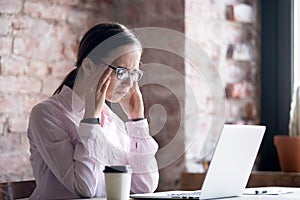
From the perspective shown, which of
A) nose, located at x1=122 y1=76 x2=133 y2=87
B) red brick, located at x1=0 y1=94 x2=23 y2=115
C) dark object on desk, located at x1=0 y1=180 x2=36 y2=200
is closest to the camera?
dark object on desk, located at x1=0 y1=180 x2=36 y2=200

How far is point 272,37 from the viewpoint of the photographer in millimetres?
3525

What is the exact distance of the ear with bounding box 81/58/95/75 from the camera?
2242mm

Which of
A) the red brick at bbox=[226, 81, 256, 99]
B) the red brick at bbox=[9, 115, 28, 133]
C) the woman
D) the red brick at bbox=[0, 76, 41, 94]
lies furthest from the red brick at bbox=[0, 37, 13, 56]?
the red brick at bbox=[226, 81, 256, 99]

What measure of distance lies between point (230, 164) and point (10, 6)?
1.40 m

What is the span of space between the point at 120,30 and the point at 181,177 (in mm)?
1037

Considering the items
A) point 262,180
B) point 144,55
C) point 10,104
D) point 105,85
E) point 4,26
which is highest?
point 4,26

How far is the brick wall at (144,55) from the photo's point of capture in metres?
2.95

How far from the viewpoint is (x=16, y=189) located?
217 centimetres

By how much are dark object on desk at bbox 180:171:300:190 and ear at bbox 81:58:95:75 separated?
1039 mm

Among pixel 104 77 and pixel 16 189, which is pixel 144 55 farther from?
pixel 16 189

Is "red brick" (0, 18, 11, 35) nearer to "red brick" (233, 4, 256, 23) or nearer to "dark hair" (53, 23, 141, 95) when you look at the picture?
"dark hair" (53, 23, 141, 95)

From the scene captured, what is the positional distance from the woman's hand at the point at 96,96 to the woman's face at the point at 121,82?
3 centimetres

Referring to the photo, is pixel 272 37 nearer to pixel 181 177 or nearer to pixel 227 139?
pixel 181 177

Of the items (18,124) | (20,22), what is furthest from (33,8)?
(18,124)
